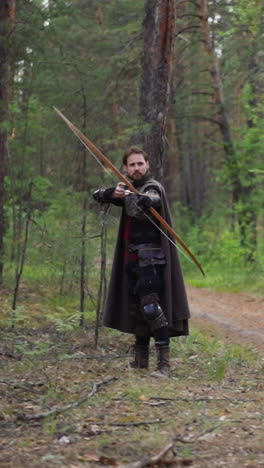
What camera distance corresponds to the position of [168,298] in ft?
24.2

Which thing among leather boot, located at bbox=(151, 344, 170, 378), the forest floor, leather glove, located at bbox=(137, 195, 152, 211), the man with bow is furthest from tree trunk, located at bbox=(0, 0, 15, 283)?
leather boot, located at bbox=(151, 344, 170, 378)

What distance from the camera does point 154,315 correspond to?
23.7 ft

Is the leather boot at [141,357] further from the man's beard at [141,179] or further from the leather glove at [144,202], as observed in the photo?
the man's beard at [141,179]

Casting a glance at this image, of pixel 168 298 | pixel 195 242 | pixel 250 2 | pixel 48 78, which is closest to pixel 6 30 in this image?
pixel 48 78

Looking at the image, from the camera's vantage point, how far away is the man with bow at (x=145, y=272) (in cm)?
725

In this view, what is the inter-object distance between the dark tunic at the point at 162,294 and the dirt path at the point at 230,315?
3.31 meters

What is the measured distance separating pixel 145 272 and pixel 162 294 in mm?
343

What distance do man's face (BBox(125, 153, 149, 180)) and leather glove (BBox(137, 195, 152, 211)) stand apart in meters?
0.47

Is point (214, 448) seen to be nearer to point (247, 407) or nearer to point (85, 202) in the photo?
point (247, 407)

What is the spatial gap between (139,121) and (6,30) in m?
2.89

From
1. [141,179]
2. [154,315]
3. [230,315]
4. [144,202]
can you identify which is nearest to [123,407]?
[154,315]

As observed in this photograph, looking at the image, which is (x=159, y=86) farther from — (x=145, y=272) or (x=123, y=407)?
(x=123, y=407)

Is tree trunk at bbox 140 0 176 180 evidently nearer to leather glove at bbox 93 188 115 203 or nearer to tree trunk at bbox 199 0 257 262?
leather glove at bbox 93 188 115 203

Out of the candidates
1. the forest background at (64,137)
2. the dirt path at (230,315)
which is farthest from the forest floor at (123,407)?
the dirt path at (230,315)
